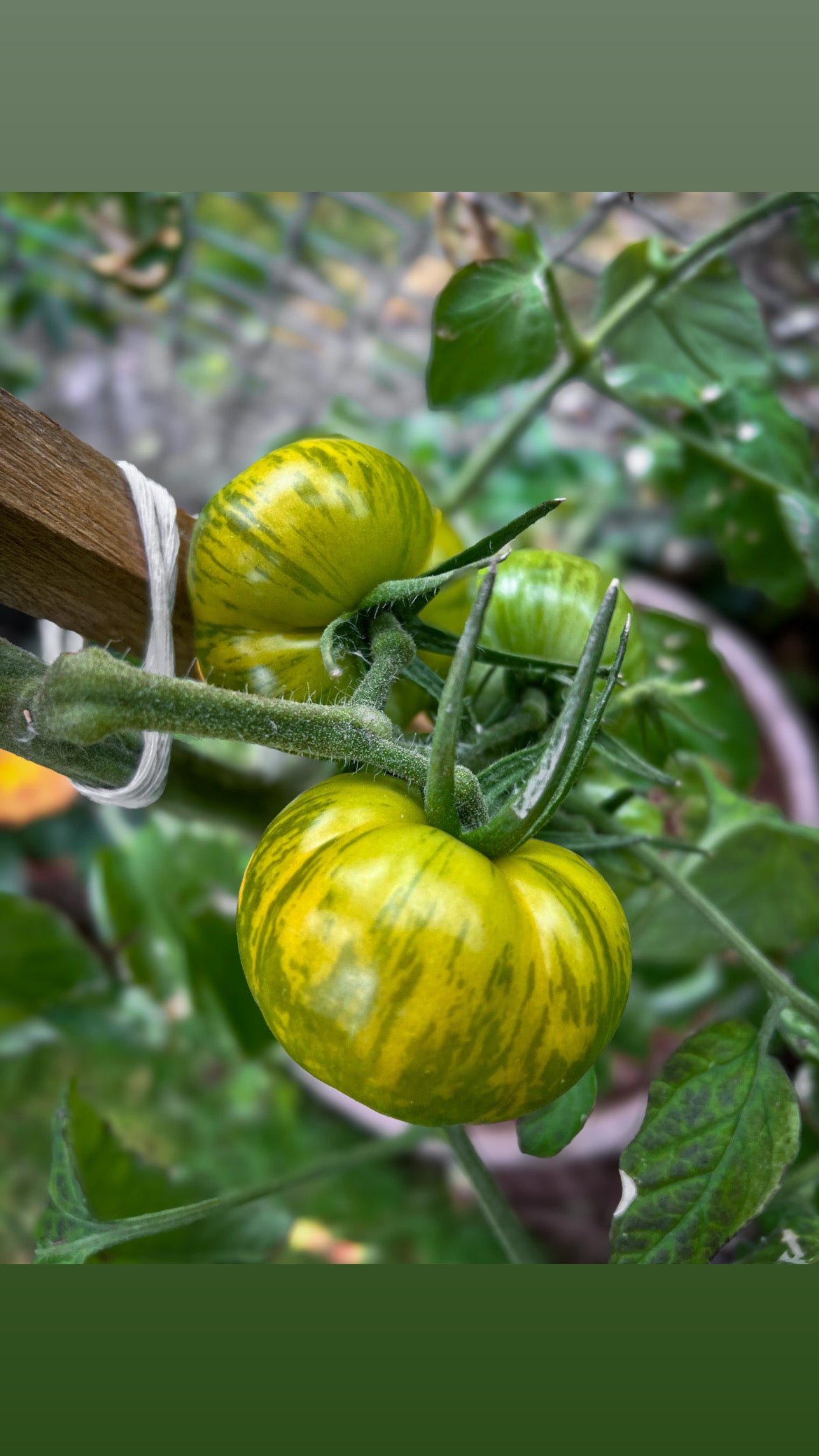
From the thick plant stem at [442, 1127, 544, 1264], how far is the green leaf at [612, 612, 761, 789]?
6.1 inches

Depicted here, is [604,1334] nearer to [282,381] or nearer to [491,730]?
[491,730]

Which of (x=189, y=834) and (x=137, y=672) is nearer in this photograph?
(x=137, y=672)

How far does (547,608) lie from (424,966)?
0.14 meters

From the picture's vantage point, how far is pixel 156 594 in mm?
309

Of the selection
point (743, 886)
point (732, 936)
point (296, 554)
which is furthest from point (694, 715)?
point (296, 554)

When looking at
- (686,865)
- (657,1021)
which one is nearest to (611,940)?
(686,865)

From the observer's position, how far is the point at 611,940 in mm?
250

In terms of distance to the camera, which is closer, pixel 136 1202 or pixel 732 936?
pixel 732 936

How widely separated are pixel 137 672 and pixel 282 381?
2.92 feet

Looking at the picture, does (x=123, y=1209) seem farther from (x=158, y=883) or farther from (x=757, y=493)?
(x=757, y=493)

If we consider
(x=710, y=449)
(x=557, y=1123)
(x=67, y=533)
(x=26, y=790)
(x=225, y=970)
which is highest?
(x=710, y=449)

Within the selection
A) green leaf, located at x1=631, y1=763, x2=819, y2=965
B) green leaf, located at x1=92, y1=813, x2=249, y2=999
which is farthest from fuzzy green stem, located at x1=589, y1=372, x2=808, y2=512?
green leaf, located at x1=92, y1=813, x2=249, y2=999

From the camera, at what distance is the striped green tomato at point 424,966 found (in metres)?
0.22

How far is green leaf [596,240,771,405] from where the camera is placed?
18.1 inches
